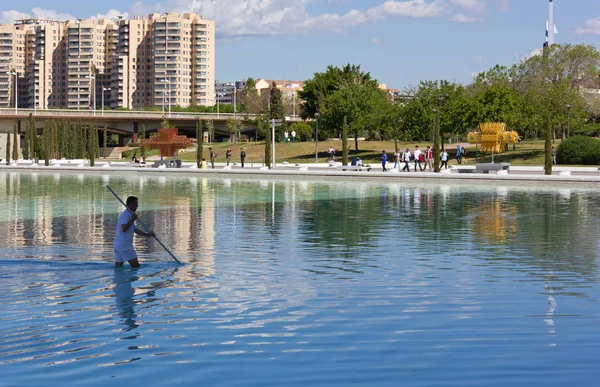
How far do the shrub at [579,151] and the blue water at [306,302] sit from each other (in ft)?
125

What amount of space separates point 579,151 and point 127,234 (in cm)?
5314

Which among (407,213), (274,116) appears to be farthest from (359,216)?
(274,116)

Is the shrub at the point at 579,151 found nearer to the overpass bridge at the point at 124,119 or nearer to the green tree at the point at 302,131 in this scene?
the green tree at the point at 302,131

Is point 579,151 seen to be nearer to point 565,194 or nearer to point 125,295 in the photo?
point 565,194

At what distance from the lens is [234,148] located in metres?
97.4

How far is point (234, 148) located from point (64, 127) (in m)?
20.3

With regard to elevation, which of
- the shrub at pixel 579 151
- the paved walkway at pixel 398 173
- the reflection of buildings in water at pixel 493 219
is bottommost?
the reflection of buildings in water at pixel 493 219

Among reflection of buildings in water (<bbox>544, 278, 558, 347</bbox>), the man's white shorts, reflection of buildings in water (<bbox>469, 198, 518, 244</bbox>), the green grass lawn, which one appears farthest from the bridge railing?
reflection of buildings in water (<bbox>544, 278, 558, 347</bbox>)

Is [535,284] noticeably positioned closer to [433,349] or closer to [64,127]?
[433,349]

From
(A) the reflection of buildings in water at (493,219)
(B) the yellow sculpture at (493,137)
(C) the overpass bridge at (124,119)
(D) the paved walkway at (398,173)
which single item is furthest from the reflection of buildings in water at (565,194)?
(C) the overpass bridge at (124,119)

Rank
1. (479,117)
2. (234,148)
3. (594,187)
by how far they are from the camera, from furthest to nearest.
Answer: (234,148), (479,117), (594,187)

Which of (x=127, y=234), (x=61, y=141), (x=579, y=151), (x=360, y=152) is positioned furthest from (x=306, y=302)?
(x=61, y=141)

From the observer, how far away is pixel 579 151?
62.4 meters

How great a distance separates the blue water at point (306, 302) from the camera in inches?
350
